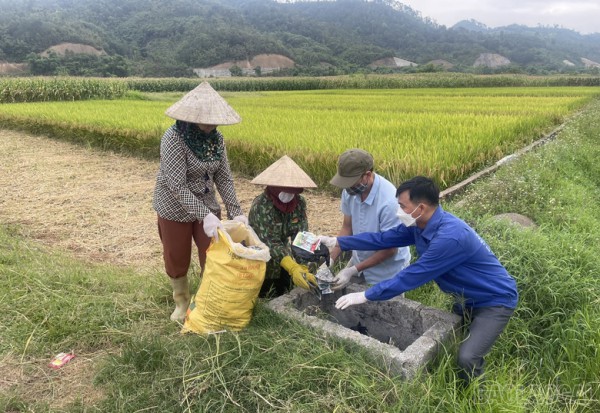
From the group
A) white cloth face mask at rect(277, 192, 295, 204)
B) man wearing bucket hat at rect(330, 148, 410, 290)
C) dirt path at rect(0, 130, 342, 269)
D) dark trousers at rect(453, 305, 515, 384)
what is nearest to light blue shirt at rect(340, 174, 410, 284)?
man wearing bucket hat at rect(330, 148, 410, 290)

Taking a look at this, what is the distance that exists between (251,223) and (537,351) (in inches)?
71.9

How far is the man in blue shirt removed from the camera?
6.89 ft

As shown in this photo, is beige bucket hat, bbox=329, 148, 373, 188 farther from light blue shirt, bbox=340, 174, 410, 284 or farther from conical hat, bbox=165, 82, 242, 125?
conical hat, bbox=165, 82, 242, 125

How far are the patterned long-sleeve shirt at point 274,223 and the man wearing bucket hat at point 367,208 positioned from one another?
294mm

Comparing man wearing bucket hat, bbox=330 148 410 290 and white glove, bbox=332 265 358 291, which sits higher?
man wearing bucket hat, bbox=330 148 410 290

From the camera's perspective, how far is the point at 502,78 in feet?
103

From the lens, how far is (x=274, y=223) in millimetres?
2744

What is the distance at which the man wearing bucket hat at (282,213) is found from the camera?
260cm

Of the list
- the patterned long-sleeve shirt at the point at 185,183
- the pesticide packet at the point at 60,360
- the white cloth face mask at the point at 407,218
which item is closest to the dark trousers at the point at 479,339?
the white cloth face mask at the point at 407,218

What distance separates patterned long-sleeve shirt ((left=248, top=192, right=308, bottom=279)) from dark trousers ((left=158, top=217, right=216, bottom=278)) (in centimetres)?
37

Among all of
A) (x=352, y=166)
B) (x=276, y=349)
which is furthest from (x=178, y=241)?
(x=352, y=166)

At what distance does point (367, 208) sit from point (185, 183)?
1.11 meters

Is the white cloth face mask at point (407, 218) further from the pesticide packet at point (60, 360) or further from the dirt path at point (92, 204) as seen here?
the dirt path at point (92, 204)

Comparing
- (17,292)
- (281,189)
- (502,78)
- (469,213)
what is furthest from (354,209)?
(502,78)
